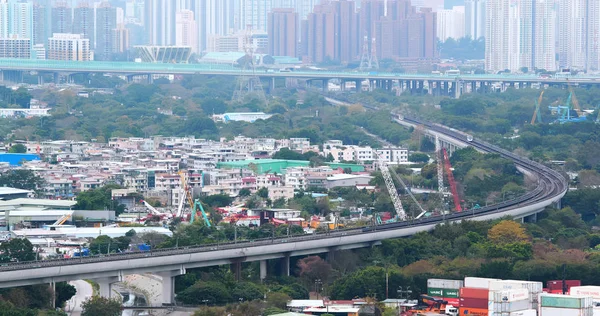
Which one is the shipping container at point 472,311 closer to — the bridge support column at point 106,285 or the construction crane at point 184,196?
the bridge support column at point 106,285

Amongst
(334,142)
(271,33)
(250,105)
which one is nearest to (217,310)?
(334,142)

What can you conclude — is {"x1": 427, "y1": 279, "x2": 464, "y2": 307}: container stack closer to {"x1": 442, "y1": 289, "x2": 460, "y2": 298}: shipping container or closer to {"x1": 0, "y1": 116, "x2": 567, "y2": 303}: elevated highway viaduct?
{"x1": 442, "y1": 289, "x2": 460, "y2": 298}: shipping container

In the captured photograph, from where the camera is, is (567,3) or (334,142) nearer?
(334,142)

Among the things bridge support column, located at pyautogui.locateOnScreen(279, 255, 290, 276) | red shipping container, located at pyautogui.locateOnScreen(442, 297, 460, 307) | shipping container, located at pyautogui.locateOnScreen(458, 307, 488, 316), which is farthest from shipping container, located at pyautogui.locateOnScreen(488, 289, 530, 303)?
bridge support column, located at pyautogui.locateOnScreen(279, 255, 290, 276)

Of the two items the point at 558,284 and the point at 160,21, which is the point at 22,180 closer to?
the point at 558,284

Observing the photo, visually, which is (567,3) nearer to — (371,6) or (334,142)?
(371,6)

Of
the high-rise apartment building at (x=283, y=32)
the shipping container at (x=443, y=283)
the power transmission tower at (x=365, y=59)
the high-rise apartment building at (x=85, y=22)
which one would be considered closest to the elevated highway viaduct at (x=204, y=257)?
the shipping container at (x=443, y=283)

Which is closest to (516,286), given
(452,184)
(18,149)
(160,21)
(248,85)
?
(452,184)
